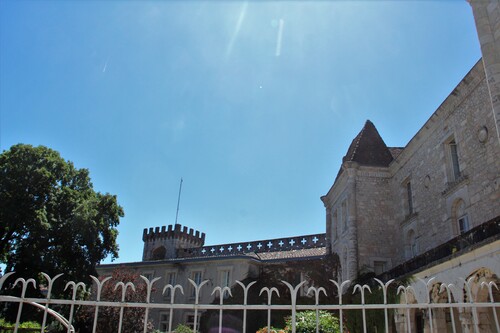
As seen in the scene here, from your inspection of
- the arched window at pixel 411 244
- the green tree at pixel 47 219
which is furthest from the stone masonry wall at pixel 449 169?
the green tree at pixel 47 219

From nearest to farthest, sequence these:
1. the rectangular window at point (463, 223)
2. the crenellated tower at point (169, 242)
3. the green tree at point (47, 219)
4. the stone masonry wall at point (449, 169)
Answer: the stone masonry wall at point (449, 169) → the rectangular window at point (463, 223) → the green tree at point (47, 219) → the crenellated tower at point (169, 242)

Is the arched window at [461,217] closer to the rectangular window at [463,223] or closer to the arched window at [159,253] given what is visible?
the rectangular window at [463,223]

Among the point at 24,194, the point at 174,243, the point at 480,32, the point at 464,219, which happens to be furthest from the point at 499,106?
the point at 174,243

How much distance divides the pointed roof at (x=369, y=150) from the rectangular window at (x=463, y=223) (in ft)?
22.7

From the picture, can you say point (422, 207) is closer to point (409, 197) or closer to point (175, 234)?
point (409, 197)

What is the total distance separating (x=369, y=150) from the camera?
70.1 feet

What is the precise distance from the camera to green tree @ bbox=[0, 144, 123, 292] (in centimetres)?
2005

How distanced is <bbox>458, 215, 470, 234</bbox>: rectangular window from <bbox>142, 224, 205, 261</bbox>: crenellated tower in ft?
85.6

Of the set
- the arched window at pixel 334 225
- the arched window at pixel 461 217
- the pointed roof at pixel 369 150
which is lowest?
the arched window at pixel 461 217

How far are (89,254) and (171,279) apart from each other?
29.3 ft

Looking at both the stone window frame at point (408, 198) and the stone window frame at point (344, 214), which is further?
the stone window frame at point (344, 214)

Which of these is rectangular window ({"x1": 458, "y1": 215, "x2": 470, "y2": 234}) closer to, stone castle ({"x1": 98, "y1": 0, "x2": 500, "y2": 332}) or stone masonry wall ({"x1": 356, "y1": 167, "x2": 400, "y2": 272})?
stone castle ({"x1": 98, "y1": 0, "x2": 500, "y2": 332})

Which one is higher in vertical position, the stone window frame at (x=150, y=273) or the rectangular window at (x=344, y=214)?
the rectangular window at (x=344, y=214)

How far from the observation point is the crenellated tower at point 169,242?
37219 mm
